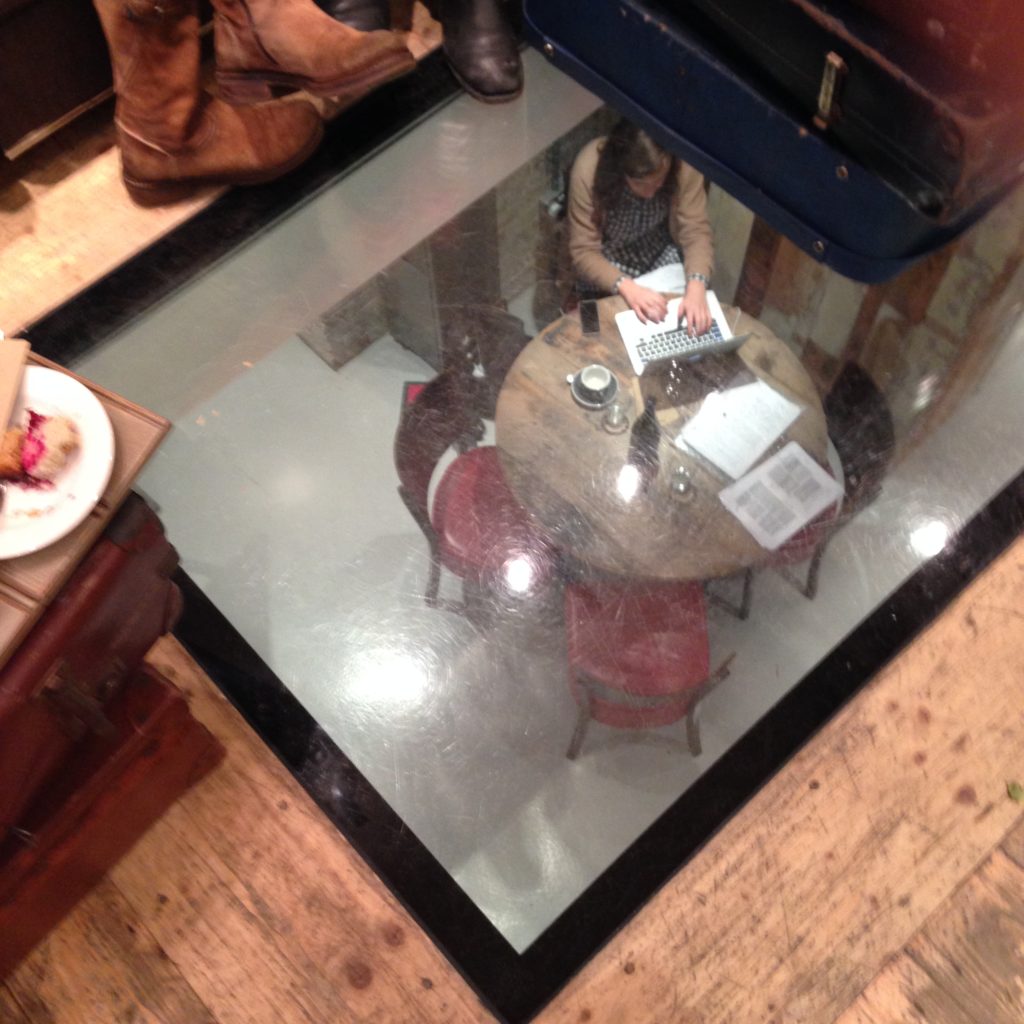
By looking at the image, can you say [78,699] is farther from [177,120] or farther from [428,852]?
[177,120]

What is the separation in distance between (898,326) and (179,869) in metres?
1.28

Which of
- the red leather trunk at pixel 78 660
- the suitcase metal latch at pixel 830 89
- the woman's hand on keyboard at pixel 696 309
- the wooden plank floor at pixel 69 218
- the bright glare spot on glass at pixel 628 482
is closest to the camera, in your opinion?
the red leather trunk at pixel 78 660

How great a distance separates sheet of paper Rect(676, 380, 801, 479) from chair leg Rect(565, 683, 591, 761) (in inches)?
14.8

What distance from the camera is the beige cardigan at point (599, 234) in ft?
A: 5.13

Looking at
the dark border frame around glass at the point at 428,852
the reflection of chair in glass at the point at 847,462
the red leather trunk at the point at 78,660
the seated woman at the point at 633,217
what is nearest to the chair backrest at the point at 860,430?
the reflection of chair in glass at the point at 847,462

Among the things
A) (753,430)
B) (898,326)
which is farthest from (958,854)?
(898,326)

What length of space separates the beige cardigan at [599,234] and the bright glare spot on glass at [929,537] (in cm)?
48

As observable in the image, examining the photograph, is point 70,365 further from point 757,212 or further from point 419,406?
point 757,212

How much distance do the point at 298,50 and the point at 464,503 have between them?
0.75 meters

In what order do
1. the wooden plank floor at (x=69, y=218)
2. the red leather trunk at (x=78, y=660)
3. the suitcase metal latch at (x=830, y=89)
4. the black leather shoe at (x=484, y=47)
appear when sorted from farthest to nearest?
the black leather shoe at (x=484, y=47) < the wooden plank floor at (x=69, y=218) < the suitcase metal latch at (x=830, y=89) < the red leather trunk at (x=78, y=660)

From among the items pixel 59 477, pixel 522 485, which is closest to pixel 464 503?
pixel 522 485

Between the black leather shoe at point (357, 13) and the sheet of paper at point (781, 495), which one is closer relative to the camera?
the sheet of paper at point (781, 495)

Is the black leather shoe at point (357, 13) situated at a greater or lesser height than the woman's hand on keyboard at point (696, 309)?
greater

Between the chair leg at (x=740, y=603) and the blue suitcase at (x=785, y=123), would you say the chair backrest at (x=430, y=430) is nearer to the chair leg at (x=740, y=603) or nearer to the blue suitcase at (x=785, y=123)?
the chair leg at (x=740, y=603)
